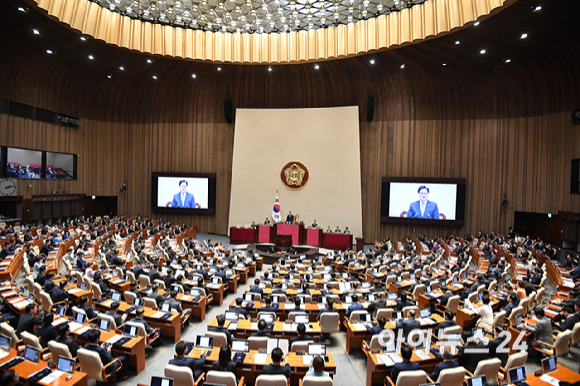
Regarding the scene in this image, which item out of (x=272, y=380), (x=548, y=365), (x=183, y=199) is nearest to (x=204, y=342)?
(x=272, y=380)

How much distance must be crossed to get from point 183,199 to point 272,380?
19.8m

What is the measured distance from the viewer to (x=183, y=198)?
885 inches

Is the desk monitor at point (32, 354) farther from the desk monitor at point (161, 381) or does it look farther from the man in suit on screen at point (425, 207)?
the man in suit on screen at point (425, 207)

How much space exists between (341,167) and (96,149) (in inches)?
666

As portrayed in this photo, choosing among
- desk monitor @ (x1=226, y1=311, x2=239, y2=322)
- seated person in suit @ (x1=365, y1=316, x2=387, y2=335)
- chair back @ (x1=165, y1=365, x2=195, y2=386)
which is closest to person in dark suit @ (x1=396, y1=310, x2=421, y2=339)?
seated person in suit @ (x1=365, y1=316, x2=387, y2=335)

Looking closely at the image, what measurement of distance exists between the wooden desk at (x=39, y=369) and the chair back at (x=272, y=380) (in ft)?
8.46

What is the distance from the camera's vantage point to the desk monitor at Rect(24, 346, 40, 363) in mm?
4777

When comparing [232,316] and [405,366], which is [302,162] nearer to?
[232,316]

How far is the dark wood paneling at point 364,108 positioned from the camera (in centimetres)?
1526

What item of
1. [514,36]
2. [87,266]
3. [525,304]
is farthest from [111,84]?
[525,304]

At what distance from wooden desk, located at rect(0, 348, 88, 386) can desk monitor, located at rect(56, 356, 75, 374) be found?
7 centimetres

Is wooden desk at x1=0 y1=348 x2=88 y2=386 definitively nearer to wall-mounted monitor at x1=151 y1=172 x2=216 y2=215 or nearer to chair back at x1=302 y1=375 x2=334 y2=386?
chair back at x1=302 y1=375 x2=334 y2=386

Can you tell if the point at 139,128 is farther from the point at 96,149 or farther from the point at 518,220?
the point at 518,220

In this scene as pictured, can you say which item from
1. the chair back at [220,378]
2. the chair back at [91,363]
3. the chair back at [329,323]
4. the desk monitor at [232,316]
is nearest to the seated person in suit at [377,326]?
the chair back at [329,323]
